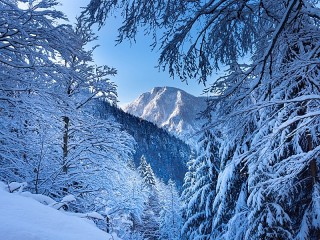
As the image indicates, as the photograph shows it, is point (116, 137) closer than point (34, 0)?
No

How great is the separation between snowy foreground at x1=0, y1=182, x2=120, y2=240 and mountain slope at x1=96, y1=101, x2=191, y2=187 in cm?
11574

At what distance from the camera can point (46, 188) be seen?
6.65 meters

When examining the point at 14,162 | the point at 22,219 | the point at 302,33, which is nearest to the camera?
the point at 22,219

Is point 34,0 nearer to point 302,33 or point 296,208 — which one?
point 302,33

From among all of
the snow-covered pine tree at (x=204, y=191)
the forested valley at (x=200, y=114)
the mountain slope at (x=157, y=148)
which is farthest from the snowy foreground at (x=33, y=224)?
the mountain slope at (x=157, y=148)

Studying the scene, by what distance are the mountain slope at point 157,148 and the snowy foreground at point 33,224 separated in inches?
4557

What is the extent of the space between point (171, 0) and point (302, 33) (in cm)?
172

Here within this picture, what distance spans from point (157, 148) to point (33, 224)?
136 meters

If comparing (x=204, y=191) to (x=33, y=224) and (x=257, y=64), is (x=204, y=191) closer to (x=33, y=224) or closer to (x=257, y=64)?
(x=257, y=64)

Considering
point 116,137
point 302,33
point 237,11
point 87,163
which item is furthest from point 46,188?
point 302,33

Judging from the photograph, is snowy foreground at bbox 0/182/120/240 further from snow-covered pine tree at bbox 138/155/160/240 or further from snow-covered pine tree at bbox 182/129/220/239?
snow-covered pine tree at bbox 138/155/160/240

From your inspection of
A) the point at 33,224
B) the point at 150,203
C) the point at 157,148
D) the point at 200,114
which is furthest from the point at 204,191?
the point at 157,148

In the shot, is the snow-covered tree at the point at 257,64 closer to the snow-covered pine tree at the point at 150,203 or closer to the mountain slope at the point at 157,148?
the snow-covered pine tree at the point at 150,203

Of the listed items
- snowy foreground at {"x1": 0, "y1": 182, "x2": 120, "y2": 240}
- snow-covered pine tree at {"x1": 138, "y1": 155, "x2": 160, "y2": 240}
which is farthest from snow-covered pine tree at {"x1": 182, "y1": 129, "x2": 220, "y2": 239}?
snow-covered pine tree at {"x1": 138, "y1": 155, "x2": 160, "y2": 240}
